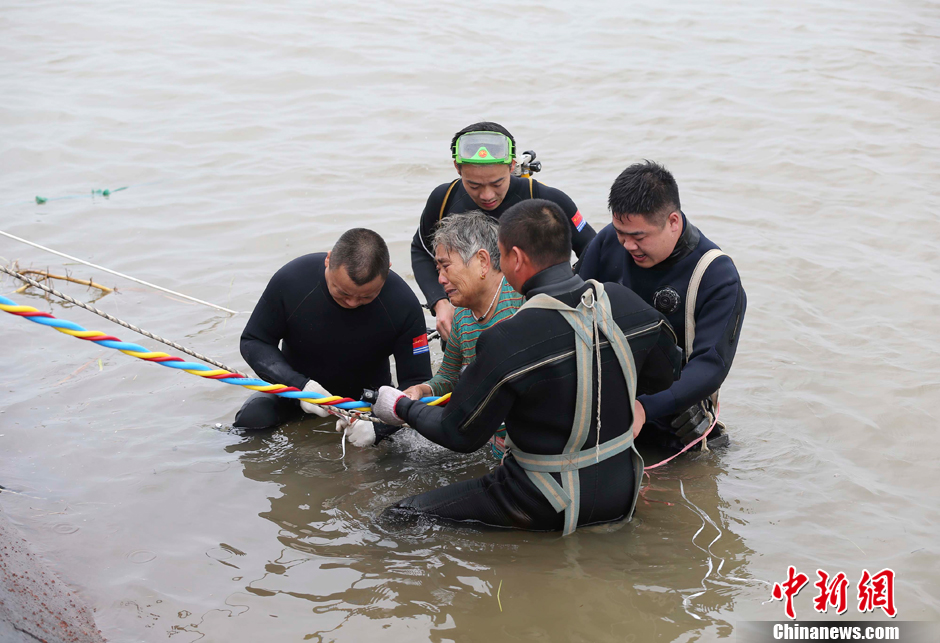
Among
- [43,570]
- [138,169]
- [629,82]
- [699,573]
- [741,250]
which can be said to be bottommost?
[699,573]

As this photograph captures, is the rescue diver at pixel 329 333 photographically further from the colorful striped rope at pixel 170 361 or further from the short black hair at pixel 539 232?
the short black hair at pixel 539 232

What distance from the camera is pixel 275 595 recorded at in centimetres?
314

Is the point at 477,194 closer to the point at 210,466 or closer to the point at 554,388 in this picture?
the point at 554,388

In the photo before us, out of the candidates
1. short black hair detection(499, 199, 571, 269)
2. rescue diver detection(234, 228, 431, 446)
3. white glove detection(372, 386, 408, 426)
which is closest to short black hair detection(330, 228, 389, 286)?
rescue diver detection(234, 228, 431, 446)

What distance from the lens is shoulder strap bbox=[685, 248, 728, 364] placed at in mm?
3678

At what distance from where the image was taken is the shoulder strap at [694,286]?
12.1 ft

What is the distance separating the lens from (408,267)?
7191 millimetres

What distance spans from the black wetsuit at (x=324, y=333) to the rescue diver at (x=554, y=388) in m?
1.00

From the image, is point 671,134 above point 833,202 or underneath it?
above

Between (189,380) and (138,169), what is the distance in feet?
15.7

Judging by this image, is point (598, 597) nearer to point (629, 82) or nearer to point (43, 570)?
point (43, 570)

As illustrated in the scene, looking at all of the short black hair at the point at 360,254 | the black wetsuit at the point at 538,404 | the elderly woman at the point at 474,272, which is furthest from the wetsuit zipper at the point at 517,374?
the short black hair at the point at 360,254

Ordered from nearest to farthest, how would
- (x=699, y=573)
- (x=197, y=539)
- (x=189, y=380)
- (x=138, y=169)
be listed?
(x=699, y=573)
(x=197, y=539)
(x=189, y=380)
(x=138, y=169)

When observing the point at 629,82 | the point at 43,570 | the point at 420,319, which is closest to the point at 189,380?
the point at 420,319
